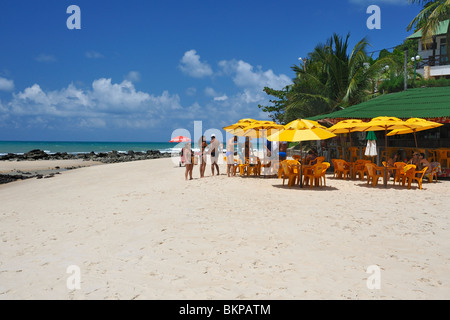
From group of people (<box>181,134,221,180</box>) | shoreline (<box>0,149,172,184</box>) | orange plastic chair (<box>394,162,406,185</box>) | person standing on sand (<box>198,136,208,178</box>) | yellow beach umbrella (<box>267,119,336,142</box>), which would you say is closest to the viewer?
yellow beach umbrella (<box>267,119,336,142</box>)

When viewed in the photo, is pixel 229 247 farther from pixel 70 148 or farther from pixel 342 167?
pixel 70 148

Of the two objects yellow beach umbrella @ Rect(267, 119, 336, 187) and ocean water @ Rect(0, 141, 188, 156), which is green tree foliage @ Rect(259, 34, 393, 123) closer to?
yellow beach umbrella @ Rect(267, 119, 336, 187)

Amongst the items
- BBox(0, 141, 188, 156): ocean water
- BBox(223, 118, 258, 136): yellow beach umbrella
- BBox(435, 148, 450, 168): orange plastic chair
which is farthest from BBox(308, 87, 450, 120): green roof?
BBox(0, 141, 188, 156): ocean water

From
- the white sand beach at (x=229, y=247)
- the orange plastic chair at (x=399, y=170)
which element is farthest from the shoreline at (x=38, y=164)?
the orange plastic chair at (x=399, y=170)

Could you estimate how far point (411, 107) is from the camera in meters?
13.4

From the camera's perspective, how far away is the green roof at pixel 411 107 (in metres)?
12.4

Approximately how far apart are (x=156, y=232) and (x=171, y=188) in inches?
191

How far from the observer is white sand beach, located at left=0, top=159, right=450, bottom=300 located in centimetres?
345

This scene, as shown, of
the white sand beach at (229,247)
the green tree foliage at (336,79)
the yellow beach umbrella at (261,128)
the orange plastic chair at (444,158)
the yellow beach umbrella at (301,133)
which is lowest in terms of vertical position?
the white sand beach at (229,247)

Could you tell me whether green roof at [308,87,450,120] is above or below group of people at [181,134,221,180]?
above

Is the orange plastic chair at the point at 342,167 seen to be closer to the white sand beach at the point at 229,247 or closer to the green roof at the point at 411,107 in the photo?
the green roof at the point at 411,107

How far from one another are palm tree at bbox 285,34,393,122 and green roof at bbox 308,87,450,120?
13.9 feet

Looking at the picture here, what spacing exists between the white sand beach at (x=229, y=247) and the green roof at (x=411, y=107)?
527cm
